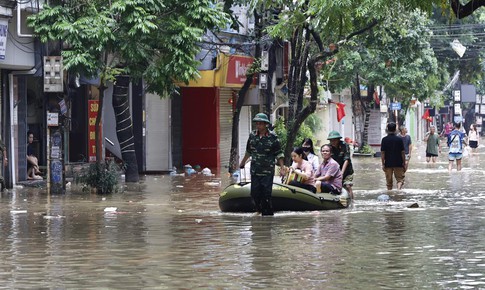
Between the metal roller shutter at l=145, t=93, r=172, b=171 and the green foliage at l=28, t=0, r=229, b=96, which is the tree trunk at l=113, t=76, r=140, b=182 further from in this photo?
the metal roller shutter at l=145, t=93, r=172, b=171

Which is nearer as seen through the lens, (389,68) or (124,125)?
(124,125)

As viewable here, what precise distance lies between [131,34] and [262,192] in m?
8.14

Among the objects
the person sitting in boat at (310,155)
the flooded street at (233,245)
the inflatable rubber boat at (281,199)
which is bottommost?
the flooded street at (233,245)

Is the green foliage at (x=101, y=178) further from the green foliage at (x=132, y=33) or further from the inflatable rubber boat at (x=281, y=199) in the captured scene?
the inflatable rubber boat at (x=281, y=199)

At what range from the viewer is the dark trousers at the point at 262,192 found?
18438mm

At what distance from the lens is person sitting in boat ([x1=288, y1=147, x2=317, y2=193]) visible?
20.0m

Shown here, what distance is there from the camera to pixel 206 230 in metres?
→ 16.6

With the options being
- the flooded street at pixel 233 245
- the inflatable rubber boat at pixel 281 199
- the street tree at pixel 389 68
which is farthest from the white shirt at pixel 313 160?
the street tree at pixel 389 68

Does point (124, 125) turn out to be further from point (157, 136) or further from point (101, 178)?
point (157, 136)

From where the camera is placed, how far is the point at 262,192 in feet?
61.0

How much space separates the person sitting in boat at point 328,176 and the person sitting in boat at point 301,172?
0.15 meters

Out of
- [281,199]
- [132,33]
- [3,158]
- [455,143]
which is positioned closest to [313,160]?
[281,199]

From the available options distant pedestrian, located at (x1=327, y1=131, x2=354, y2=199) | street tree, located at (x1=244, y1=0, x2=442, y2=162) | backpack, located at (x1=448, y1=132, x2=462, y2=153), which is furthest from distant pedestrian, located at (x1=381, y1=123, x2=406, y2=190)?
backpack, located at (x1=448, y1=132, x2=462, y2=153)

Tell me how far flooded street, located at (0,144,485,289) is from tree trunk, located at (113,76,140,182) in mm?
6228
